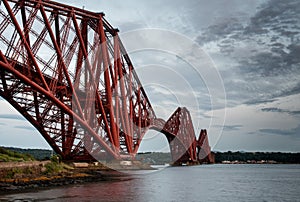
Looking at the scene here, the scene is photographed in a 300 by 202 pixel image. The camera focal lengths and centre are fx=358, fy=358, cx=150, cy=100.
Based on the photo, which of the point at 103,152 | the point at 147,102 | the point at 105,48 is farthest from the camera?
the point at 147,102

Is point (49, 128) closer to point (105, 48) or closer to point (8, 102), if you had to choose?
point (8, 102)

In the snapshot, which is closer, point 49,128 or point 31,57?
point 31,57

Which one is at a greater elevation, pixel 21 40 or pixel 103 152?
pixel 21 40

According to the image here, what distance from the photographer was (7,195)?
24703 mm

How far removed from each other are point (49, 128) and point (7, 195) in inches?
793

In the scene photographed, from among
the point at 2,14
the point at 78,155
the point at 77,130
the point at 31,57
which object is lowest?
the point at 78,155

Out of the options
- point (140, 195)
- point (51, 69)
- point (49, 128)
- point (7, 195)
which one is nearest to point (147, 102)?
point (49, 128)

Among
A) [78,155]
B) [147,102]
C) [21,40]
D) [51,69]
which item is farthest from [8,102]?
[147,102]

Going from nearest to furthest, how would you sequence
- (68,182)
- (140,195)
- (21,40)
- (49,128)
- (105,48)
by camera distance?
(140,195)
(21,40)
(68,182)
(49,128)
(105,48)

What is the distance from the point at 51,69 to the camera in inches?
1497

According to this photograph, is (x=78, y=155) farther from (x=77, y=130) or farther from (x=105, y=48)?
(x=105, y=48)

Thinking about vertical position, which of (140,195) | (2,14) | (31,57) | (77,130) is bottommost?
(140,195)

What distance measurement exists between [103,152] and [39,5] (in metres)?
25.4

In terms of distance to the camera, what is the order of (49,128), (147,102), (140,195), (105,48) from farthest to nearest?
1. (147,102)
2. (105,48)
3. (49,128)
4. (140,195)
